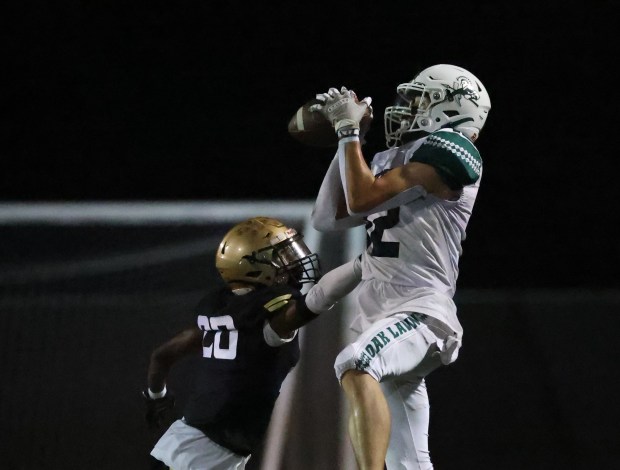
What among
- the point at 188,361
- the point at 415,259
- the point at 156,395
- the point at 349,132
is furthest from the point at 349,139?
the point at 188,361

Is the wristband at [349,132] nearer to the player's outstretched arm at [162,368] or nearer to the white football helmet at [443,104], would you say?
the white football helmet at [443,104]

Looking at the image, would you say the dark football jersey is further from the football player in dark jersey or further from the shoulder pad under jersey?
the shoulder pad under jersey

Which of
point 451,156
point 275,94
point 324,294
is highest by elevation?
point 275,94

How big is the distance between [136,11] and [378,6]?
30.5 inches

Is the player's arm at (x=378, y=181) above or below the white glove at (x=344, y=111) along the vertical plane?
below

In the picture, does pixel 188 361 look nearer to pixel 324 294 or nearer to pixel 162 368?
pixel 162 368

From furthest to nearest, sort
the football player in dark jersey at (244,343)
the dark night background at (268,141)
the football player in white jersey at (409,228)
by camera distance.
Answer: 1. the dark night background at (268,141)
2. the football player in dark jersey at (244,343)
3. the football player in white jersey at (409,228)

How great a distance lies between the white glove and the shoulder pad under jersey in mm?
123

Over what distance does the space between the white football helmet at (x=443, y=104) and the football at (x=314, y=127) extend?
0.09m

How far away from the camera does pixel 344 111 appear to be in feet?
5.26

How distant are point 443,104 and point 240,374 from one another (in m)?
0.68

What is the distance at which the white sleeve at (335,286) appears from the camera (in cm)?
166

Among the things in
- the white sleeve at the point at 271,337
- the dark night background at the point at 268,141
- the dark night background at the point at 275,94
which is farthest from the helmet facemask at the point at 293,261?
the dark night background at the point at 275,94

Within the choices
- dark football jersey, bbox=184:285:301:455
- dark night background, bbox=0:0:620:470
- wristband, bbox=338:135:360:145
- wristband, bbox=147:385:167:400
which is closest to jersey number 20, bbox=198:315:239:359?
dark football jersey, bbox=184:285:301:455
